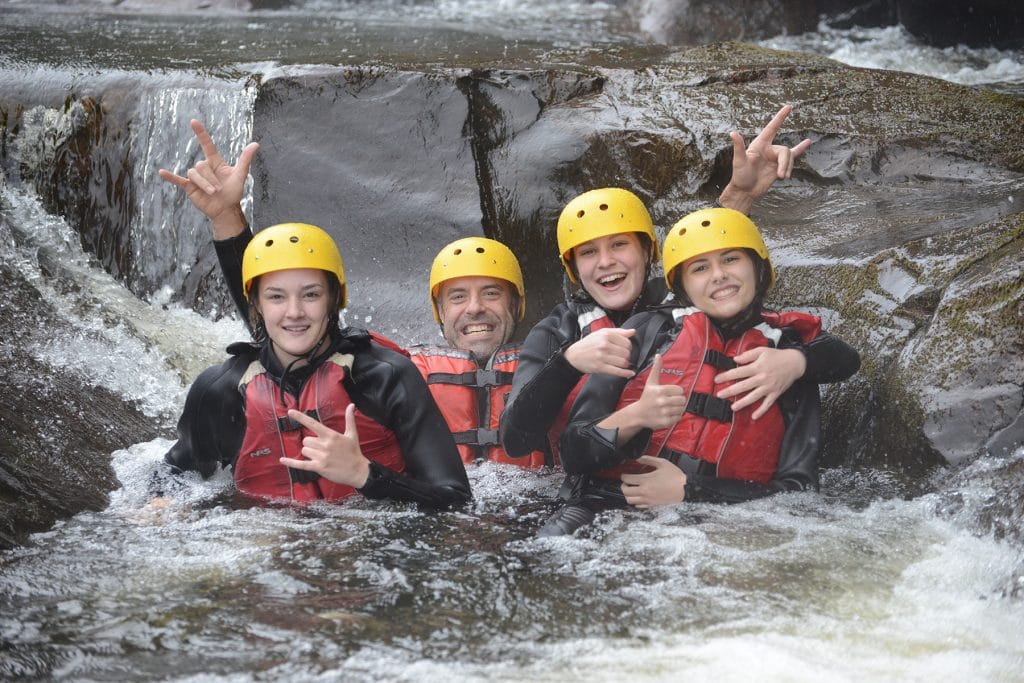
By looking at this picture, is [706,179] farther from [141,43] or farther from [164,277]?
[141,43]

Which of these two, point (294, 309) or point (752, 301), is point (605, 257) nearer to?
point (752, 301)

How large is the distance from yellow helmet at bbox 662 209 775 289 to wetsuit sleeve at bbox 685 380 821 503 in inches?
28.3

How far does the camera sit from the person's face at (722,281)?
178 inches

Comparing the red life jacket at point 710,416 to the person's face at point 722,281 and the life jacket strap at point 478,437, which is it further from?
the life jacket strap at point 478,437

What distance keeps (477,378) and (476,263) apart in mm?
531

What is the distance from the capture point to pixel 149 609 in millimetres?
3482

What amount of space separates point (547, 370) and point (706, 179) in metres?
2.36

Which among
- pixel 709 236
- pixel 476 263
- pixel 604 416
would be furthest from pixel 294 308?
pixel 709 236

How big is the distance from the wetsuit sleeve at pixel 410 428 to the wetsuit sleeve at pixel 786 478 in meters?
0.92

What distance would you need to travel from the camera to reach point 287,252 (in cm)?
437

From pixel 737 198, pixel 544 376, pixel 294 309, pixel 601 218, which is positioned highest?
pixel 737 198

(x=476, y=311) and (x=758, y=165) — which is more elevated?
(x=758, y=165)

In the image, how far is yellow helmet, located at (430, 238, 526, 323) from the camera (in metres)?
5.23

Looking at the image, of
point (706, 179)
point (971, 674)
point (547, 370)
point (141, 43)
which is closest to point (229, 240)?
point (547, 370)
